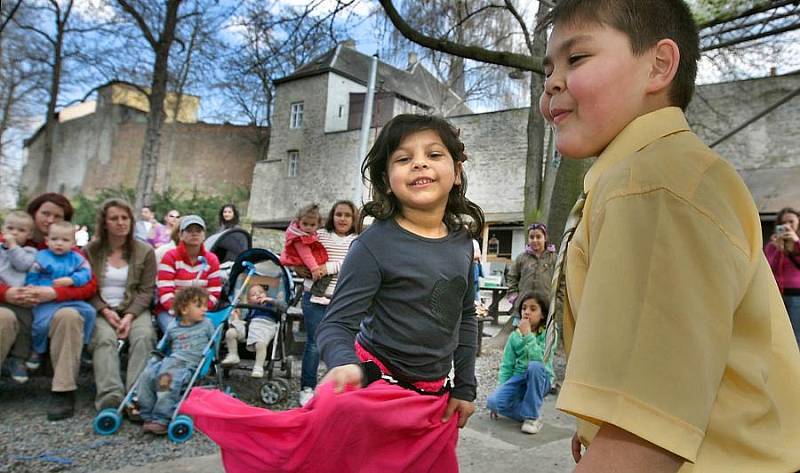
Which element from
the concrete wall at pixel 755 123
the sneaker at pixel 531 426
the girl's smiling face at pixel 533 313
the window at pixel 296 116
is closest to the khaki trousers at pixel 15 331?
the sneaker at pixel 531 426

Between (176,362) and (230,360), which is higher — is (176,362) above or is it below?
above

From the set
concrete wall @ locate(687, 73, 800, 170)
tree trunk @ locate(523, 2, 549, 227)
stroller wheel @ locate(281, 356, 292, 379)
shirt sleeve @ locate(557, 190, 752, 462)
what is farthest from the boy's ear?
concrete wall @ locate(687, 73, 800, 170)

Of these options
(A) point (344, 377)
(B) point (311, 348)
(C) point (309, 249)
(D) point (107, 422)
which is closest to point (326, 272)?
(C) point (309, 249)

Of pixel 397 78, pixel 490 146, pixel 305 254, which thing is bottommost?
pixel 305 254

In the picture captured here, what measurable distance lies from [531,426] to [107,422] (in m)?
3.17

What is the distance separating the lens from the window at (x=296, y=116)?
34375 millimetres

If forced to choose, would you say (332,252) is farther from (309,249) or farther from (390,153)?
(390,153)

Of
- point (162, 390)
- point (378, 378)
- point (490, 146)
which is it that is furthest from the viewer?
point (490, 146)

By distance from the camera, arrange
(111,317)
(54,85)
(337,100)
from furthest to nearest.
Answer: (337,100)
(54,85)
(111,317)

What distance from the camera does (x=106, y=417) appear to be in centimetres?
436

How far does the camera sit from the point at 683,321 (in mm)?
727

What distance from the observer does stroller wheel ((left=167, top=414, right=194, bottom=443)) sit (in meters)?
4.26

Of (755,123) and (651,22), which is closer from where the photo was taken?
(651,22)

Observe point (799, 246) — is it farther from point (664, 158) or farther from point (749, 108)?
point (749, 108)
